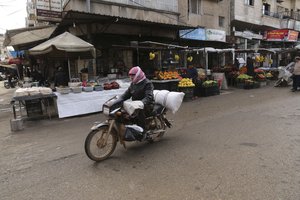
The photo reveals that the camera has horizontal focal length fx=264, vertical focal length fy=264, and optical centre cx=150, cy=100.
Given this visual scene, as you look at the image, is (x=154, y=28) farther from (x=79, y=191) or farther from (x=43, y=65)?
(x=79, y=191)

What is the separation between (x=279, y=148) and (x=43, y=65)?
18.4m

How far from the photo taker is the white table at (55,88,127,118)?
357 inches

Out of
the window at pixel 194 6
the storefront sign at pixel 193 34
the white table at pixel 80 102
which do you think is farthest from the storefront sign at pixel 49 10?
the window at pixel 194 6

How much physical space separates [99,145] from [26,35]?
12.9m

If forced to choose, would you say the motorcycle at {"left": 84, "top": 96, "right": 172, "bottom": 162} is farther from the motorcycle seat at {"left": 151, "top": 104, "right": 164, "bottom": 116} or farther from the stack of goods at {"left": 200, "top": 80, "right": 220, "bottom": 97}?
the stack of goods at {"left": 200, "top": 80, "right": 220, "bottom": 97}

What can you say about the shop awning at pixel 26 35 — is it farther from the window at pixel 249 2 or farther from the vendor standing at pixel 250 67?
the window at pixel 249 2

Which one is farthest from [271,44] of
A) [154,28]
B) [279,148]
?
[279,148]

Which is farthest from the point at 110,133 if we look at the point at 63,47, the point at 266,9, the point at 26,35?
the point at 266,9

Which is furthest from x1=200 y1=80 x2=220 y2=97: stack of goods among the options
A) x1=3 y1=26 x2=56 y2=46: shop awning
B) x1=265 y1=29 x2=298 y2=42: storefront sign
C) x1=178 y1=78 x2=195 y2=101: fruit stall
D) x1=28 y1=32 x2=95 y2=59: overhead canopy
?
x1=265 y1=29 x2=298 y2=42: storefront sign

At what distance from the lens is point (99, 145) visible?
4996 millimetres

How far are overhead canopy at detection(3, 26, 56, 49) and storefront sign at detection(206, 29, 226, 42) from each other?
39.5 feet

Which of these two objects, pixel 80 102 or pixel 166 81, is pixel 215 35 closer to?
pixel 166 81

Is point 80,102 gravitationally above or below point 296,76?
below

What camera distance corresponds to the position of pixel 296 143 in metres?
5.56
